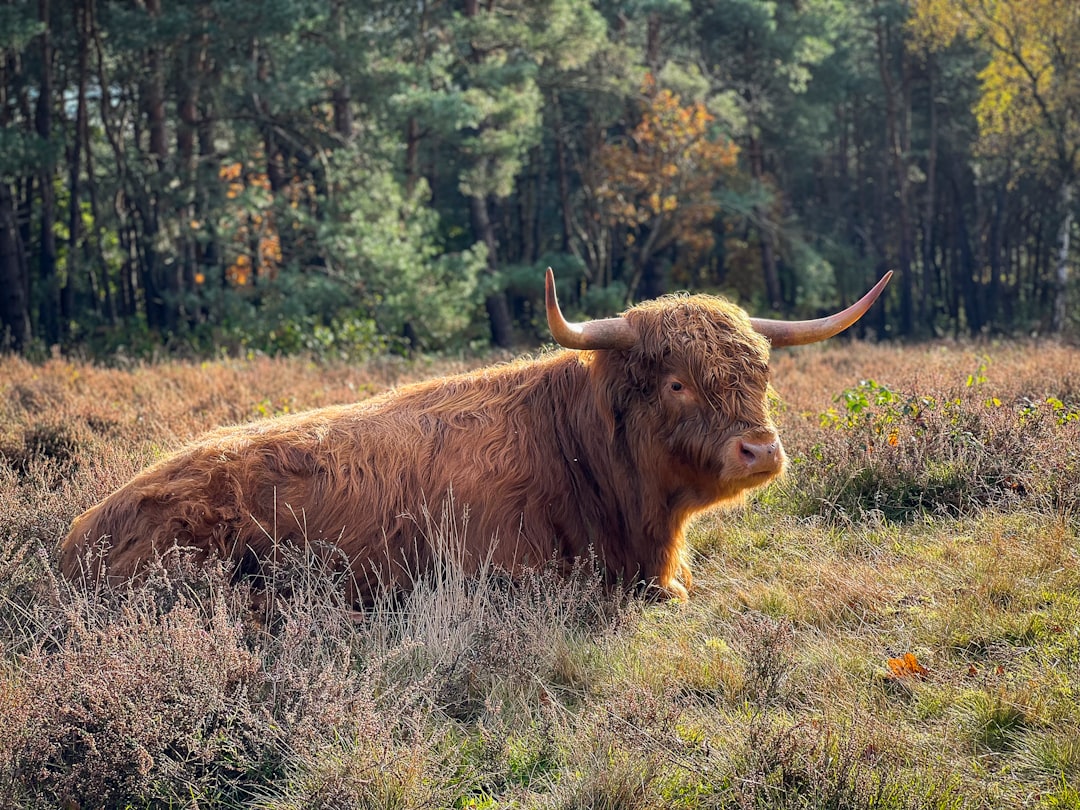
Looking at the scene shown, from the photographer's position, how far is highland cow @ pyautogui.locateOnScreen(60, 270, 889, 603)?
13.9ft

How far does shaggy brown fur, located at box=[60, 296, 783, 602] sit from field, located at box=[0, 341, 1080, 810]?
0.21 metres

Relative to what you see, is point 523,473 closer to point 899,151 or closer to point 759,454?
point 759,454

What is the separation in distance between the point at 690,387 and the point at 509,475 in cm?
91

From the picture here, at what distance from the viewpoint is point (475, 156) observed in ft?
68.4

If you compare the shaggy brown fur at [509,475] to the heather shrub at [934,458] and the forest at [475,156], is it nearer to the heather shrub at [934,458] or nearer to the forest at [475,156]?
the heather shrub at [934,458]

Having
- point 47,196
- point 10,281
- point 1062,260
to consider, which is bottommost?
point 1062,260

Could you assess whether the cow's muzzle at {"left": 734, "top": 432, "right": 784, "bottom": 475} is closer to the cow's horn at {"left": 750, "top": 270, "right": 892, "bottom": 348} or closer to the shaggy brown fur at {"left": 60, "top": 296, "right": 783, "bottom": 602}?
the shaggy brown fur at {"left": 60, "top": 296, "right": 783, "bottom": 602}

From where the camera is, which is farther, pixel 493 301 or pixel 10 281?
pixel 493 301

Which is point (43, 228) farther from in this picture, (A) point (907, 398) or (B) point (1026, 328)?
(B) point (1026, 328)

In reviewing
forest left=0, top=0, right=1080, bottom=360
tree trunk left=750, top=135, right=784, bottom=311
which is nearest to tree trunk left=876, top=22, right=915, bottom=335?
forest left=0, top=0, right=1080, bottom=360

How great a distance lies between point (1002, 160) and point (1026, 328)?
5849 mm

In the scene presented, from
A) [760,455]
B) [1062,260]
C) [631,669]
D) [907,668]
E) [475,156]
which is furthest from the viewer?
[1062,260]

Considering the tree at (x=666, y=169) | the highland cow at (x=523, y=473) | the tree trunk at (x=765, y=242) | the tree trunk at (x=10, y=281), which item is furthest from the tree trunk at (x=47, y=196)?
→ the tree trunk at (x=765, y=242)

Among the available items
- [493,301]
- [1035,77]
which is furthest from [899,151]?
[493,301]
